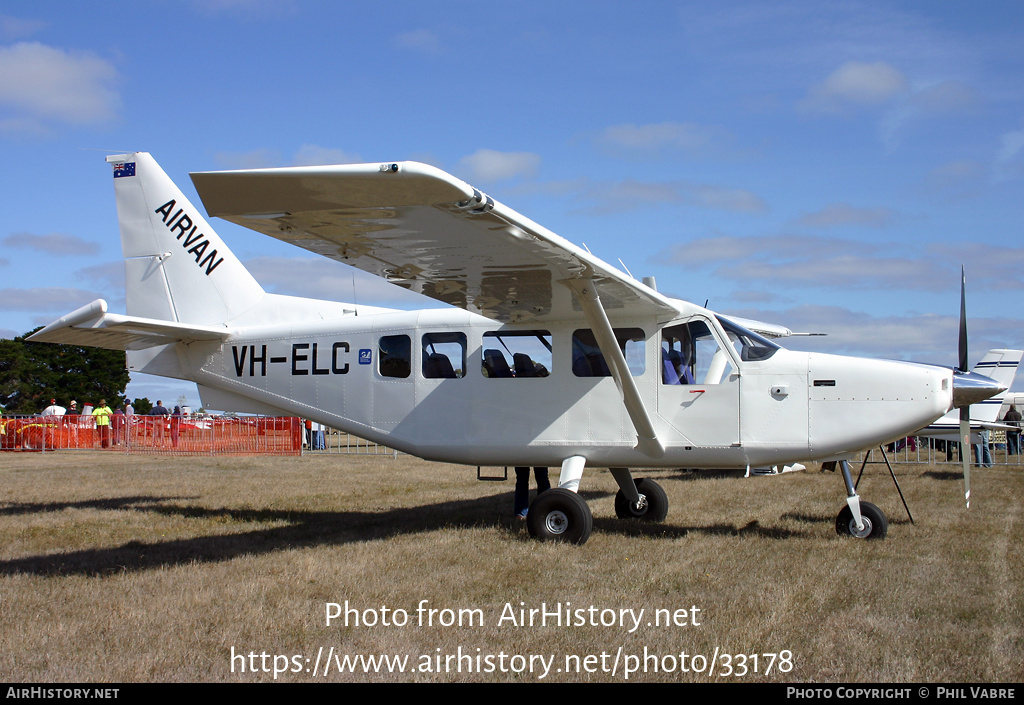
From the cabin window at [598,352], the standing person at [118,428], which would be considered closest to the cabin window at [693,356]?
the cabin window at [598,352]

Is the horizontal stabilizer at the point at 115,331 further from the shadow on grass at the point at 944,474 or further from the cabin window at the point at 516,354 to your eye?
the shadow on grass at the point at 944,474

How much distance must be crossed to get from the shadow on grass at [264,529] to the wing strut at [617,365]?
1.10 meters

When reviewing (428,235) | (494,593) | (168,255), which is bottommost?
(494,593)

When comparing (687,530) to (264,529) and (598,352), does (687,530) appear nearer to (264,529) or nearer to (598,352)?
(598,352)

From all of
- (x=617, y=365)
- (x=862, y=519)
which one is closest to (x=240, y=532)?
(x=617, y=365)

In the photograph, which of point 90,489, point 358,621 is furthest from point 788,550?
point 90,489

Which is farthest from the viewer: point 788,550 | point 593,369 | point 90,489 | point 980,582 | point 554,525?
point 90,489

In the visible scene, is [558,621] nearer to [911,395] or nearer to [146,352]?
[911,395]

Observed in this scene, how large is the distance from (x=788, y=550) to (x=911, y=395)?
202cm

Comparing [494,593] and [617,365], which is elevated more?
[617,365]

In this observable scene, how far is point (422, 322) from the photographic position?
31.0 ft

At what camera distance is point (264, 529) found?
9250mm

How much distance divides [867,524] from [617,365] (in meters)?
3.24

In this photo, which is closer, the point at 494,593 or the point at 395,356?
the point at 494,593
